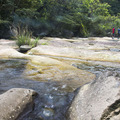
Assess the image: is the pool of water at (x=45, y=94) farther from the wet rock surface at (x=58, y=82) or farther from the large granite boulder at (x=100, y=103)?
the large granite boulder at (x=100, y=103)

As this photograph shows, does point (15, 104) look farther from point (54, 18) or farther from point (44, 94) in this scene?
point (54, 18)

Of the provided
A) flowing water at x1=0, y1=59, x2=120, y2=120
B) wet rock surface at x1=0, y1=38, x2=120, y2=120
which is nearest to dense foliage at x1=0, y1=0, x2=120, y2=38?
wet rock surface at x1=0, y1=38, x2=120, y2=120

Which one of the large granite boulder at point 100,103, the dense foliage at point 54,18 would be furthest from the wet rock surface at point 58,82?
the dense foliage at point 54,18

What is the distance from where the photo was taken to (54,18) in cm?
1553

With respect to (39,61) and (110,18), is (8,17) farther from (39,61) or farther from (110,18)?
(110,18)

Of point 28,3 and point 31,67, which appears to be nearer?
point 31,67

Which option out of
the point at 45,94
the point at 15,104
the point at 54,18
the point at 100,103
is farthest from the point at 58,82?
the point at 54,18

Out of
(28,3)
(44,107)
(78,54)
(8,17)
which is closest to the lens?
(44,107)

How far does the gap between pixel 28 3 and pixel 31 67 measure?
498 inches

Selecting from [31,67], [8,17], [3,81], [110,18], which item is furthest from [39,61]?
[110,18]

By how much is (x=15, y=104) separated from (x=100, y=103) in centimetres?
101

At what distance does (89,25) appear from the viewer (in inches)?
685

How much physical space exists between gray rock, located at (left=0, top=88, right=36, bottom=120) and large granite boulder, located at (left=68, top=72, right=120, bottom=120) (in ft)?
1.85

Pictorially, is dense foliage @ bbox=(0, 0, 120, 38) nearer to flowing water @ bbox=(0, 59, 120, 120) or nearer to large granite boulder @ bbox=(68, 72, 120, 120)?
flowing water @ bbox=(0, 59, 120, 120)
